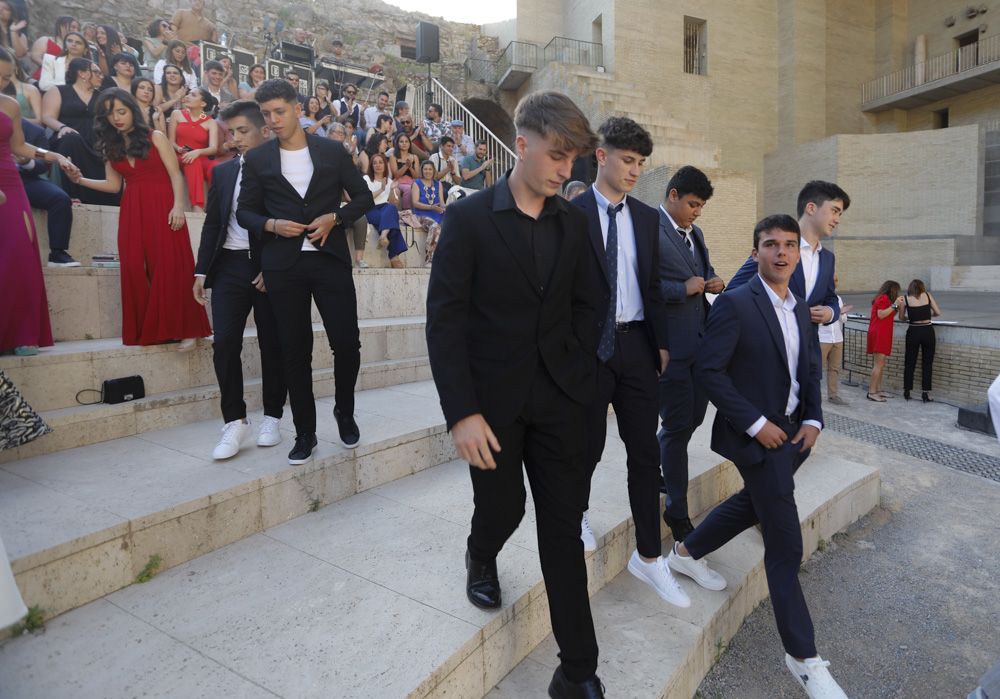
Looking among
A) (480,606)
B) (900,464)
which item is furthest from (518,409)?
(900,464)

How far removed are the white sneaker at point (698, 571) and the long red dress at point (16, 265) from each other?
3.91m

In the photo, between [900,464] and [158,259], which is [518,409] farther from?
[900,464]

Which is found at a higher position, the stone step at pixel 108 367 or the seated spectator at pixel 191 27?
the seated spectator at pixel 191 27

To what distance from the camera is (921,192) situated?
19.3 metres

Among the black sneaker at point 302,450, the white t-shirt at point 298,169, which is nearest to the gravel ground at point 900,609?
the black sneaker at point 302,450

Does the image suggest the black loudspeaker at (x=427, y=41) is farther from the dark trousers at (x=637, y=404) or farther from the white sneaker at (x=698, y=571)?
the white sneaker at (x=698, y=571)

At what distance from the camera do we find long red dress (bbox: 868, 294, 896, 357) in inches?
356

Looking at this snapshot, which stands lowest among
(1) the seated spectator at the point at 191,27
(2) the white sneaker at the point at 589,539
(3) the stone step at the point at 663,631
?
(3) the stone step at the point at 663,631

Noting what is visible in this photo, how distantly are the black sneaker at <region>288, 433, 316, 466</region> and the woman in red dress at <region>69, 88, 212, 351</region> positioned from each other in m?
1.54

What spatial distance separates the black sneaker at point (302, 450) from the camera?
311cm

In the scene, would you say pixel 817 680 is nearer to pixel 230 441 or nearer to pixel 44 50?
pixel 230 441

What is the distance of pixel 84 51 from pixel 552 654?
875cm

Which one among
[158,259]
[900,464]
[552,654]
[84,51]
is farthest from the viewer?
[84,51]

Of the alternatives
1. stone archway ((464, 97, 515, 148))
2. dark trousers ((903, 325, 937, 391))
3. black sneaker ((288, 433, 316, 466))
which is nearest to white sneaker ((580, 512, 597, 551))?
black sneaker ((288, 433, 316, 466))
